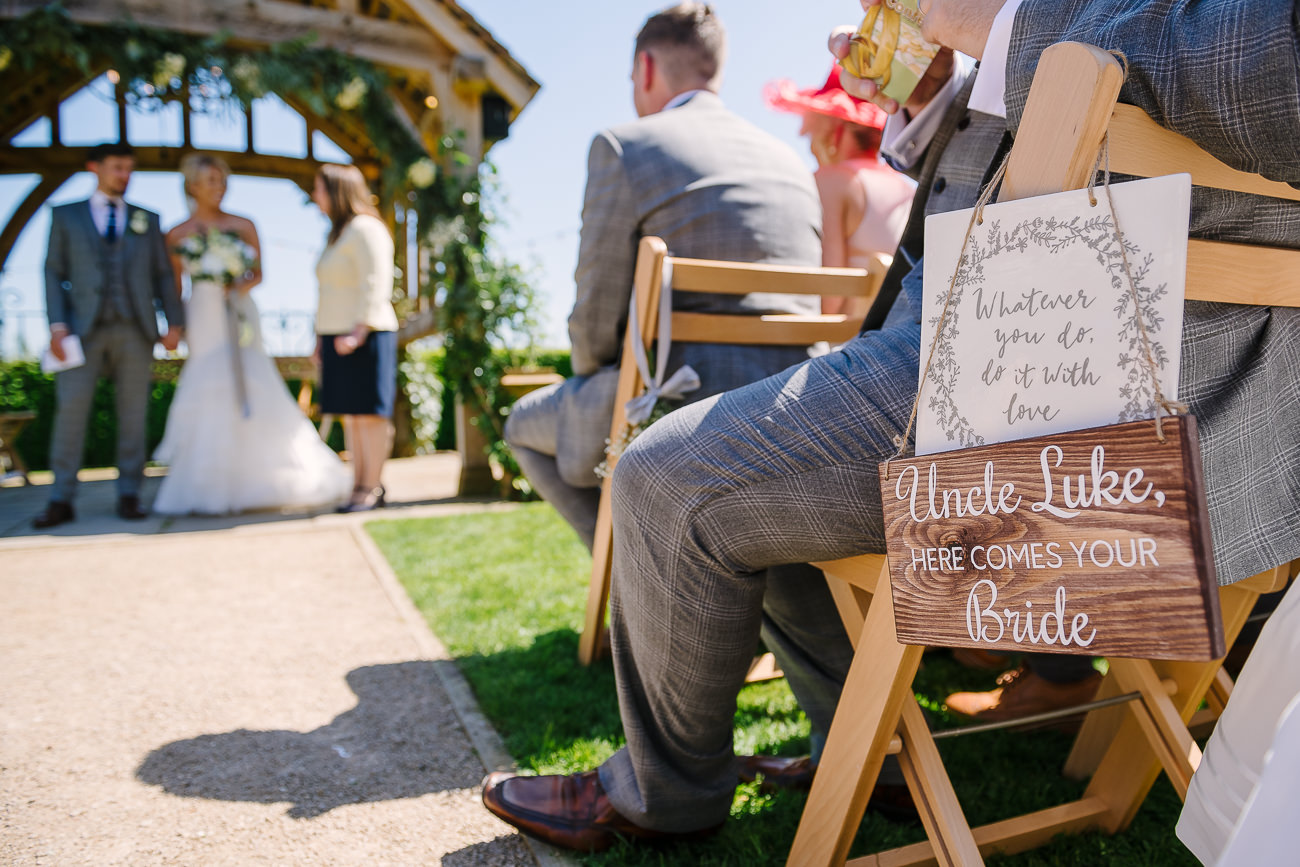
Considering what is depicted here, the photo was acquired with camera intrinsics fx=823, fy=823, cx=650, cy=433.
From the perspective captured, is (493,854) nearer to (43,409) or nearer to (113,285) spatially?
(113,285)

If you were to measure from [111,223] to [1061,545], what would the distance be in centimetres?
566

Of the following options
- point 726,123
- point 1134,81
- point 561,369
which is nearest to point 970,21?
point 1134,81

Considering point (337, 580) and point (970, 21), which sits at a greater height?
point (970, 21)

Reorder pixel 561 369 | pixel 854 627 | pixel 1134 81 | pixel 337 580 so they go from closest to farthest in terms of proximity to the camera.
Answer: pixel 1134 81, pixel 854 627, pixel 337 580, pixel 561 369

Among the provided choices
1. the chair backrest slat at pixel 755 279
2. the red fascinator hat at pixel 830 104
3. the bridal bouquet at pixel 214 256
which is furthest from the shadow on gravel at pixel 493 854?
the bridal bouquet at pixel 214 256

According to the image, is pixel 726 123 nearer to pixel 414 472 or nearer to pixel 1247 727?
pixel 1247 727

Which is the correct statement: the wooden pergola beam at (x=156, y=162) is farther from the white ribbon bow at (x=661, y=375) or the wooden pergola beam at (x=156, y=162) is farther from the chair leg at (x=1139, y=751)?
the chair leg at (x=1139, y=751)

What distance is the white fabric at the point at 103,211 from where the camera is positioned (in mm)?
4859

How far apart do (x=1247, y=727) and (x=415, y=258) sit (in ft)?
23.5

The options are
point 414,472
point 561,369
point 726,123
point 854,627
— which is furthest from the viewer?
point 561,369

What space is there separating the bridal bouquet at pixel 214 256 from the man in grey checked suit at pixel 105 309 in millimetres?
138

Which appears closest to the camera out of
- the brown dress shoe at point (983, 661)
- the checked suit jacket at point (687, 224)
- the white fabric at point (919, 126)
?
the white fabric at point (919, 126)

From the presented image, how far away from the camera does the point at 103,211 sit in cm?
490

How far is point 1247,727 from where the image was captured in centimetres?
72
